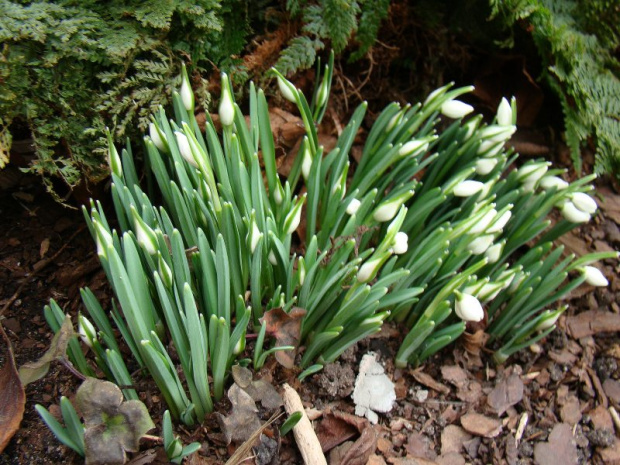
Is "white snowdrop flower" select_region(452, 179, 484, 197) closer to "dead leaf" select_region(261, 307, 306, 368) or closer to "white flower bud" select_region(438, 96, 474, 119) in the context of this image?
"white flower bud" select_region(438, 96, 474, 119)

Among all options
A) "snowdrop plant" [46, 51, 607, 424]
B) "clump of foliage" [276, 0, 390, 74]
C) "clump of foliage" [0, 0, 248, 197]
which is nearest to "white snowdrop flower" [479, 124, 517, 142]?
"snowdrop plant" [46, 51, 607, 424]

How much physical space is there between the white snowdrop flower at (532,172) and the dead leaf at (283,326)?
2.92 feet

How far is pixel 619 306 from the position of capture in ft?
7.25

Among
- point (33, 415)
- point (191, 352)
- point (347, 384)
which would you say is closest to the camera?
point (191, 352)

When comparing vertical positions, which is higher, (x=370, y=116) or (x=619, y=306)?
(x=370, y=116)

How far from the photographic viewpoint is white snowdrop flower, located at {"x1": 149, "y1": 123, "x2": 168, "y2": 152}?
155 centimetres

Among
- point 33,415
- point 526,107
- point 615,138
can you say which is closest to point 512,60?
point 526,107

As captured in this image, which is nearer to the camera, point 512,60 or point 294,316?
point 294,316

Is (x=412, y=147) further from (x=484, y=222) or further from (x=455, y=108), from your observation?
(x=484, y=222)

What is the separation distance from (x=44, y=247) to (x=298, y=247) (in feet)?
2.68

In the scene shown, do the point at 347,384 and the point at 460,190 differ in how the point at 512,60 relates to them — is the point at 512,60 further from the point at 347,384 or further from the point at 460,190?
the point at 347,384

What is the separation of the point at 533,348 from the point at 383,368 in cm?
59

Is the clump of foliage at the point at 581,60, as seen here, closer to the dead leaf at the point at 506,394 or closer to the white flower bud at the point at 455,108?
the white flower bud at the point at 455,108

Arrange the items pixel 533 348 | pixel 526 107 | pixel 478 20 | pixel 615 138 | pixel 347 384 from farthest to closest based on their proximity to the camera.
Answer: pixel 526 107, pixel 478 20, pixel 615 138, pixel 533 348, pixel 347 384
